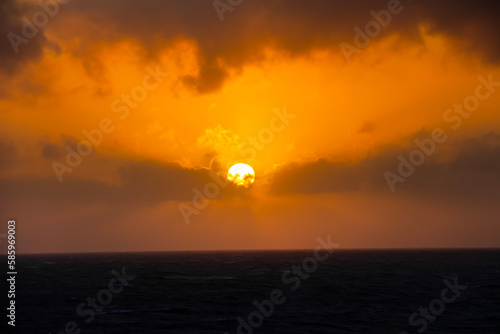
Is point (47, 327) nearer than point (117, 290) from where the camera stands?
Yes

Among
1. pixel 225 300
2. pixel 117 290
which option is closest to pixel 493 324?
pixel 225 300

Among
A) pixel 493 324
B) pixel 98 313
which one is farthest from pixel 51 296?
pixel 493 324

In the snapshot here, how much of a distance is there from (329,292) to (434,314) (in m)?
17.5

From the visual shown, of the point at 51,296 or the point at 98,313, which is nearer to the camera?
the point at 98,313

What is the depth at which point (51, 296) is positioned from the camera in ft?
189

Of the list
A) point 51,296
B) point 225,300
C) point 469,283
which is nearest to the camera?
point 225,300

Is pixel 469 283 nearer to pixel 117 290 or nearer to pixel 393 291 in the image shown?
pixel 393 291

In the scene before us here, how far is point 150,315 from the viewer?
144 feet

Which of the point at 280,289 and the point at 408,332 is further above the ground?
the point at 280,289

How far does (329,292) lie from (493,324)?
2324 cm

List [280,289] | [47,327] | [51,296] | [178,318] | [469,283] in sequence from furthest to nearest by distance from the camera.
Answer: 1. [469,283]
2. [280,289]
3. [51,296]
4. [178,318]
5. [47,327]

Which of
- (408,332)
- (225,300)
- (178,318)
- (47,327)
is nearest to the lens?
(408,332)

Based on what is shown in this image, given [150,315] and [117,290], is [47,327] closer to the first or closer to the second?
[150,315]

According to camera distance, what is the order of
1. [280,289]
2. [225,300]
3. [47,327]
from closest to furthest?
[47,327]
[225,300]
[280,289]
